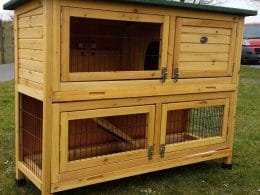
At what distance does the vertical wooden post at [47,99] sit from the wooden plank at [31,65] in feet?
0.42

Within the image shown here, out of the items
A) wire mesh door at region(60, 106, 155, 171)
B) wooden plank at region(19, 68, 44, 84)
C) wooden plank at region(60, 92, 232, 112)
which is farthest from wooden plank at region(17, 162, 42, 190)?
wooden plank at region(19, 68, 44, 84)

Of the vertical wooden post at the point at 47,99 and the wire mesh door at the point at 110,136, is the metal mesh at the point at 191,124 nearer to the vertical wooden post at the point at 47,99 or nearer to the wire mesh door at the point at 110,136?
the wire mesh door at the point at 110,136

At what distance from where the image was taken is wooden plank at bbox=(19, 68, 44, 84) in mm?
3036

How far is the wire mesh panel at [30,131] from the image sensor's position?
363 centimetres

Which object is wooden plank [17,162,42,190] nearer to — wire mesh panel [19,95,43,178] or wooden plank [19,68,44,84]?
wire mesh panel [19,95,43,178]

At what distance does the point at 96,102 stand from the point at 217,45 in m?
1.47

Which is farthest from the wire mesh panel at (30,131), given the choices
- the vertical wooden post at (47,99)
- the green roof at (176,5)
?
the green roof at (176,5)

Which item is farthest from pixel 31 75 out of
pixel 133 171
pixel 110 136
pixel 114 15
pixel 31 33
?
pixel 110 136

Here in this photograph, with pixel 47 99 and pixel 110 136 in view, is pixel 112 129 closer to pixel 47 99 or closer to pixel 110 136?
pixel 110 136

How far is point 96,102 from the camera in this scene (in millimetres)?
3182

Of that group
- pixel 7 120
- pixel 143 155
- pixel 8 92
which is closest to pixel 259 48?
pixel 8 92

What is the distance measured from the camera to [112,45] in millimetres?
4461

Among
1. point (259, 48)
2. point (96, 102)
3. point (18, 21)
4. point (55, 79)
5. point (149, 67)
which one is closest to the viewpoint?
point (55, 79)

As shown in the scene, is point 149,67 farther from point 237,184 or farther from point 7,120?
point 7,120
